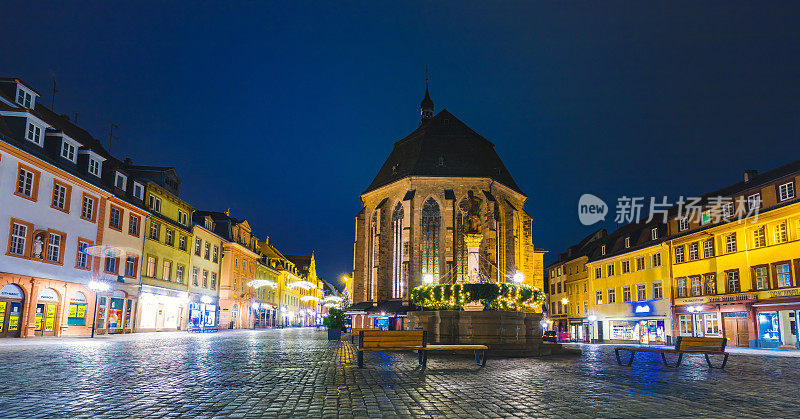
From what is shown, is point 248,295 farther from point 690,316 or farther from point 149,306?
point 690,316

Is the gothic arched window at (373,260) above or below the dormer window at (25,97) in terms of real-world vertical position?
below

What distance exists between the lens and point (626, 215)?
4797cm

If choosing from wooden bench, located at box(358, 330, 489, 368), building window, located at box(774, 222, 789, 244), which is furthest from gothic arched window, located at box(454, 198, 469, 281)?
wooden bench, located at box(358, 330, 489, 368)

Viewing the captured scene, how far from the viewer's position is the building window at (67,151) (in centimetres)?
2923

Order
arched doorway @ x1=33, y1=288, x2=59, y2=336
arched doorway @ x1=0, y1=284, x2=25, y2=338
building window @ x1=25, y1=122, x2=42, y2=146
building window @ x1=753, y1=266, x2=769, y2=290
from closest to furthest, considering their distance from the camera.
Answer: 1. arched doorway @ x1=0, y1=284, x2=25, y2=338
2. building window @ x1=25, y1=122, x2=42, y2=146
3. arched doorway @ x1=33, y1=288, x2=59, y2=336
4. building window @ x1=753, y1=266, x2=769, y2=290

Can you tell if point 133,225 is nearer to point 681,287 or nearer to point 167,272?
point 167,272

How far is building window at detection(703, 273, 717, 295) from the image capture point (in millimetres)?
40750

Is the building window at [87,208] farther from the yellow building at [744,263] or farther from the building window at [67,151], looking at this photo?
the yellow building at [744,263]

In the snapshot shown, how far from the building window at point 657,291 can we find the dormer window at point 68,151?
42.3 m

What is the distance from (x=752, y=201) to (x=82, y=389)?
1566 inches

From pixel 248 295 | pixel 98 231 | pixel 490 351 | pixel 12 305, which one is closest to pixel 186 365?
pixel 490 351

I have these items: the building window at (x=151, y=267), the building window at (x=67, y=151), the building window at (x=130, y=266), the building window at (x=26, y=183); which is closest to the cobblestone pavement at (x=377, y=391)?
the building window at (x=26, y=183)

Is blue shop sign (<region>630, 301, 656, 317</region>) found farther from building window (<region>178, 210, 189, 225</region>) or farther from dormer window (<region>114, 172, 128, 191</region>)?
dormer window (<region>114, 172, 128, 191</region>)

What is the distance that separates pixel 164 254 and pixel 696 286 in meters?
38.6
